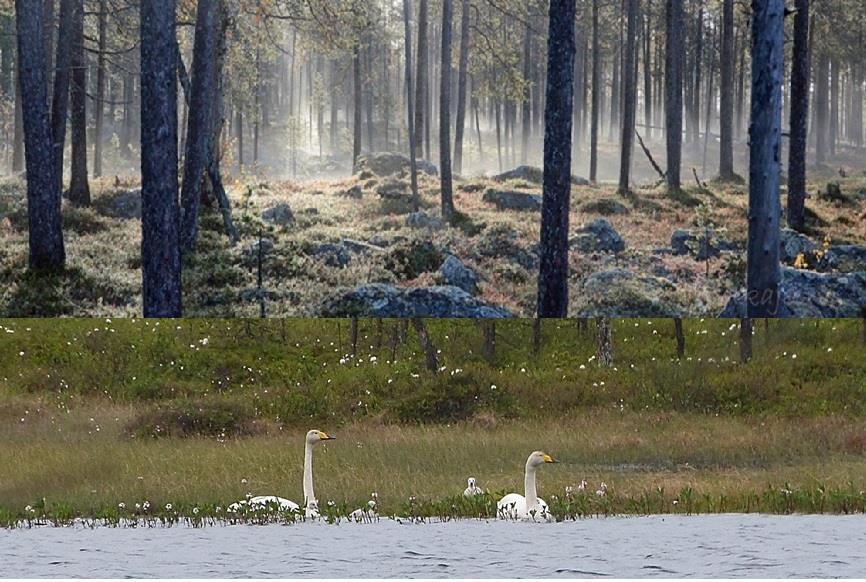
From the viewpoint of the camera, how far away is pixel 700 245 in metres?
15.4

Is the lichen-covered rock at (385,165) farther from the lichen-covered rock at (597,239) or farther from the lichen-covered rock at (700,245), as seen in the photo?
the lichen-covered rock at (700,245)

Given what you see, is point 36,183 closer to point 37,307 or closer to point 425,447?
point 37,307

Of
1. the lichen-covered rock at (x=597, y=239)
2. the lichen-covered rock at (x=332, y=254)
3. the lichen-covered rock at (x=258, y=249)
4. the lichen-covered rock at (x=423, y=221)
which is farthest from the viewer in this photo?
the lichen-covered rock at (x=423, y=221)

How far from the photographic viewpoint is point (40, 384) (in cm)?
788

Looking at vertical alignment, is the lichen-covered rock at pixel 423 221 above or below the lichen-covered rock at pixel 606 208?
below

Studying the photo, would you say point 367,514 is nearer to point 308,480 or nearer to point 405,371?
point 308,480

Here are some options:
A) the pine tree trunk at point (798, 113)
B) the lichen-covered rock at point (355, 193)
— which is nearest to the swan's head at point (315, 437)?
the pine tree trunk at point (798, 113)

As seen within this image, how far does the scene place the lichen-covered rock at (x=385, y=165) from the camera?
104ft

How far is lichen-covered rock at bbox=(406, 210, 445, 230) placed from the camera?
54.9 ft

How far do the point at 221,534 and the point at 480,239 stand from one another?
7.95 m

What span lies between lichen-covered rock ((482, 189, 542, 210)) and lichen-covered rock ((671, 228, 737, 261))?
302 cm

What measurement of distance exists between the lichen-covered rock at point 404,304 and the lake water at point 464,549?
2.79m

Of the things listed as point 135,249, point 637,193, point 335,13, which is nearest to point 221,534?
point 135,249

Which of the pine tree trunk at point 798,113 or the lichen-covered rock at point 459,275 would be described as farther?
the pine tree trunk at point 798,113
